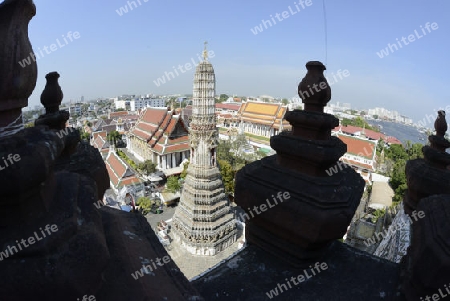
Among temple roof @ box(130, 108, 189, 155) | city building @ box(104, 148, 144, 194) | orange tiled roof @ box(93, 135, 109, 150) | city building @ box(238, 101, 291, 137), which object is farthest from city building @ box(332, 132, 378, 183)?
orange tiled roof @ box(93, 135, 109, 150)

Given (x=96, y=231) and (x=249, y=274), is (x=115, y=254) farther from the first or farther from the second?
(x=249, y=274)

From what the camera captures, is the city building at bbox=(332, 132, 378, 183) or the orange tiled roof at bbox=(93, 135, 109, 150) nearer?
the city building at bbox=(332, 132, 378, 183)

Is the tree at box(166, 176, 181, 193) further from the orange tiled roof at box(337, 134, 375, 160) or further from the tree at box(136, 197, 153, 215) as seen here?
the orange tiled roof at box(337, 134, 375, 160)

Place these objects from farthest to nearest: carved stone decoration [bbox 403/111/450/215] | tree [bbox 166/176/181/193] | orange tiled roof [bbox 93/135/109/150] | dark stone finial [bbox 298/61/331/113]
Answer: orange tiled roof [bbox 93/135/109/150], tree [bbox 166/176/181/193], carved stone decoration [bbox 403/111/450/215], dark stone finial [bbox 298/61/331/113]

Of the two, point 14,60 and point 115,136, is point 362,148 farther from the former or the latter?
point 115,136

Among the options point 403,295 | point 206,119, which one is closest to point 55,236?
point 403,295

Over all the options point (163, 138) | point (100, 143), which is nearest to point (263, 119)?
point (163, 138)
